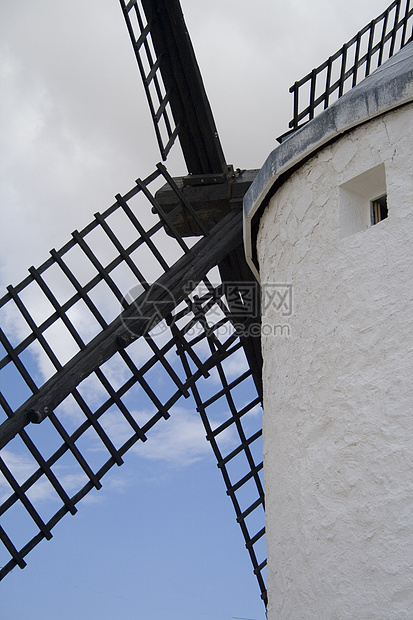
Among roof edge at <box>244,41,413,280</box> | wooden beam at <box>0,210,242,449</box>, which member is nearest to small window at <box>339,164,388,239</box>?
roof edge at <box>244,41,413,280</box>

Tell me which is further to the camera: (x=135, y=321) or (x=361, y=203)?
(x=135, y=321)

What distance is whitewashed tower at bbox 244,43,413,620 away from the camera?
2926 mm

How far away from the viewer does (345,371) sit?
3.19 metres

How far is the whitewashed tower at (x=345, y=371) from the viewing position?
9.60ft

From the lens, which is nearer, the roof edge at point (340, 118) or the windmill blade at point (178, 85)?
the roof edge at point (340, 118)

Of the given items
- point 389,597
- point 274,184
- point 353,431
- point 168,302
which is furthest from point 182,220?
point 389,597

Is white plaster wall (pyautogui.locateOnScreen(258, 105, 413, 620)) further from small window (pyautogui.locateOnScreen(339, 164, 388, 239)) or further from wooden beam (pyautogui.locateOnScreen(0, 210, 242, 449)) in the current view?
wooden beam (pyautogui.locateOnScreen(0, 210, 242, 449))

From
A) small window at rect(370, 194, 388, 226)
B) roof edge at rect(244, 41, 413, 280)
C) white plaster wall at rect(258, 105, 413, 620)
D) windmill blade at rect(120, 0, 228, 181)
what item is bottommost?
white plaster wall at rect(258, 105, 413, 620)

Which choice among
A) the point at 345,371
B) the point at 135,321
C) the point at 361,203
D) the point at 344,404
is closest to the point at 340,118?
the point at 361,203

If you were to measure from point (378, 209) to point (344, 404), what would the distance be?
3.02 feet

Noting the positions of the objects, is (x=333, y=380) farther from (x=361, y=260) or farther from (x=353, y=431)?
(x=361, y=260)

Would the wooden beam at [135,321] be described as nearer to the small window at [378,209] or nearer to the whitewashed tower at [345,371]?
the whitewashed tower at [345,371]

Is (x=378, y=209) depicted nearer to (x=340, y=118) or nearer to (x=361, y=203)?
(x=361, y=203)

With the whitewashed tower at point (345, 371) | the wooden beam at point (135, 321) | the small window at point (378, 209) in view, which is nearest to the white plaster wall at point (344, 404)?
the whitewashed tower at point (345, 371)
